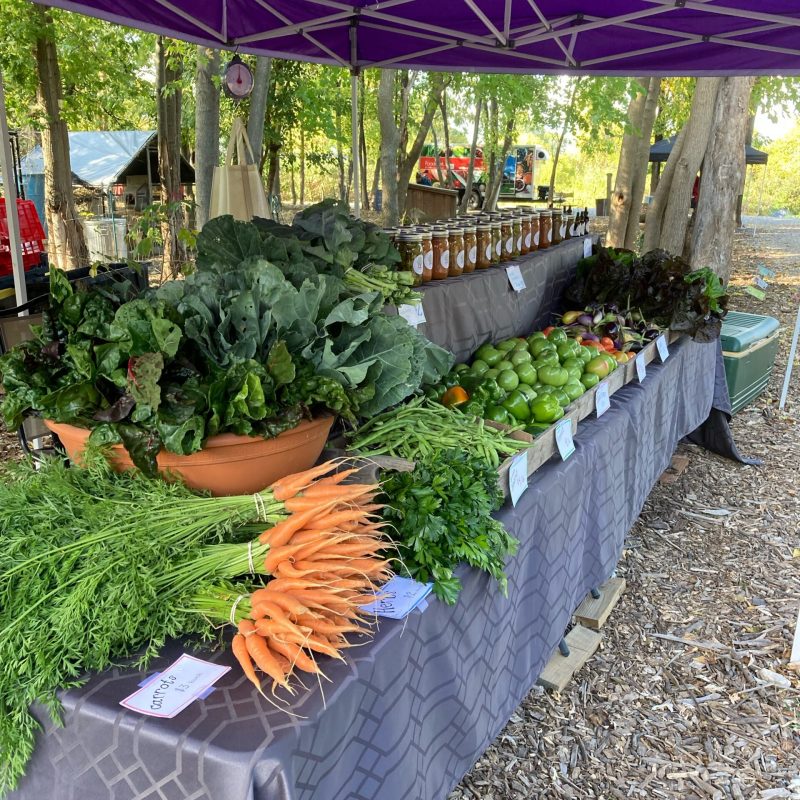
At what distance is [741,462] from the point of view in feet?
16.4

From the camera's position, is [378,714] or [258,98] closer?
[378,714]

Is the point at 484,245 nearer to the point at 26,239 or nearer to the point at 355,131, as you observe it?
the point at 355,131

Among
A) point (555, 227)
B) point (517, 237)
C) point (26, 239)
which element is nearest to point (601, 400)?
point (517, 237)

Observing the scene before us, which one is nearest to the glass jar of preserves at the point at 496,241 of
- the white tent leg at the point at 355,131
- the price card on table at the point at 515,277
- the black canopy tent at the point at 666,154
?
the price card on table at the point at 515,277

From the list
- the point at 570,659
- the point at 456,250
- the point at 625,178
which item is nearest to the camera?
the point at 570,659

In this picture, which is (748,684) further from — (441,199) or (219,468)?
(441,199)

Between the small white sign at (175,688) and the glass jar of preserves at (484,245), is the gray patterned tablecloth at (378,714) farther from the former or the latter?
the glass jar of preserves at (484,245)

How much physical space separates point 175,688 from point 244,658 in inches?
5.0

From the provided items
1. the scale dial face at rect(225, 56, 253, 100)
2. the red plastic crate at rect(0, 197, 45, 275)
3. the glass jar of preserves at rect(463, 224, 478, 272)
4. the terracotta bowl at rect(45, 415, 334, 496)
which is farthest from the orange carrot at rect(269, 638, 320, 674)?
the red plastic crate at rect(0, 197, 45, 275)

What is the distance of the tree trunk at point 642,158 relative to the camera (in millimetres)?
9461

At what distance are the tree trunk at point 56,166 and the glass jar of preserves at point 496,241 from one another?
671 cm

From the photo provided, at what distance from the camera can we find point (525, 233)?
4137 millimetres

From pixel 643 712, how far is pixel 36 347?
8.07ft

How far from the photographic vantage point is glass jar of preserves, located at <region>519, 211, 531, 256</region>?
4.10 m
